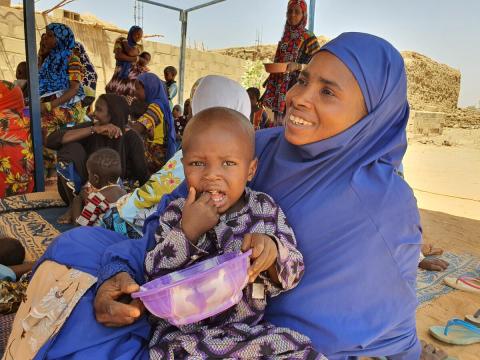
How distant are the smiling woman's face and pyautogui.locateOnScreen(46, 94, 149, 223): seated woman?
353 centimetres

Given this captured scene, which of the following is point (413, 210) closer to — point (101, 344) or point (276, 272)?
point (276, 272)

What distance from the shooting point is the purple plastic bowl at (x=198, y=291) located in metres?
1.12

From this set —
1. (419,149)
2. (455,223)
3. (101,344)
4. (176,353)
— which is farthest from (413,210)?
(419,149)

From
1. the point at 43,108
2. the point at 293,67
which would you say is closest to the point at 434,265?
the point at 293,67

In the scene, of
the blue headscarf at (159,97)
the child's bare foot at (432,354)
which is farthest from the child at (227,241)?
the blue headscarf at (159,97)

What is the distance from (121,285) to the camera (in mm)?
1397

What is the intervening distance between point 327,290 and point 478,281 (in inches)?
119

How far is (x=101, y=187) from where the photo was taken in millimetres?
3865

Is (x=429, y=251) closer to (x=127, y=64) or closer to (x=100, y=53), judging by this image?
(x=127, y=64)

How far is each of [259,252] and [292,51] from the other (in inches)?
187

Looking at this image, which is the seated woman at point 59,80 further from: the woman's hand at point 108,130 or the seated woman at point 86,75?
the woman's hand at point 108,130

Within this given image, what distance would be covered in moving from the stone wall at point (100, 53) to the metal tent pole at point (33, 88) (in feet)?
22.7

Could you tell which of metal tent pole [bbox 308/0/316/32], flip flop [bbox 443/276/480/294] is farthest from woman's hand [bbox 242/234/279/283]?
metal tent pole [bbox 308/0/316/32]

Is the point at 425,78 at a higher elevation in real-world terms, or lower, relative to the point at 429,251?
higher
